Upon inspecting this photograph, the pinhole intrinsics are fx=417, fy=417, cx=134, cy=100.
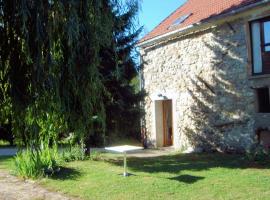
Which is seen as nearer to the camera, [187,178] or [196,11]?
[187,178]

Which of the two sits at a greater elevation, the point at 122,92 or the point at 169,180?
the point at 122,92

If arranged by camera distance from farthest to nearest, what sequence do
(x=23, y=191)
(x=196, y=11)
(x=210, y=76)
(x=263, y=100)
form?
1. (x=196, y=11)
2. (x=210, y=76)
3. (x=263, y=100)
4. (x=23, y=191)

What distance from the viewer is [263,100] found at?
12945 millimetres

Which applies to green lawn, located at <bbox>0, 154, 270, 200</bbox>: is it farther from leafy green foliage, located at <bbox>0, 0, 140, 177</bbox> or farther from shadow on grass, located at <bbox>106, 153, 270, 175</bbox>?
leafy green foliage, located at <bbox>0, 0, 140, 177</bbox>

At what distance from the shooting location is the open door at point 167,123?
1714cm

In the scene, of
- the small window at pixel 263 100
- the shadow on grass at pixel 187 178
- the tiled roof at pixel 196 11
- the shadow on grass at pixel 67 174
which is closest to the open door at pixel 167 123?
the tiled roof at pixel 196 11

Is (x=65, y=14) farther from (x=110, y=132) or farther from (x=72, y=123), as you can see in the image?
(x=110, y=132)

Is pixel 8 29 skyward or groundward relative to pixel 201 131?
skyward

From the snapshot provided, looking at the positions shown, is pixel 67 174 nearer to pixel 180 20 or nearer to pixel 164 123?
pixel 164 123

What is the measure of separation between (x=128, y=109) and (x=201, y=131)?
10.7 feet

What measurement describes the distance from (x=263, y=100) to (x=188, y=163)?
3398 millimetres

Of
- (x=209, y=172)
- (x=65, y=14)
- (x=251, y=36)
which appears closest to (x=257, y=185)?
(x=209, y=172)

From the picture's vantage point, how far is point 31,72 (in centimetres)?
433

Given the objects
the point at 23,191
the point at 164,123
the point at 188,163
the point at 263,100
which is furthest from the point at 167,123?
the point at 23,191
